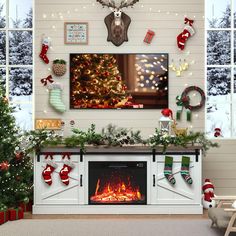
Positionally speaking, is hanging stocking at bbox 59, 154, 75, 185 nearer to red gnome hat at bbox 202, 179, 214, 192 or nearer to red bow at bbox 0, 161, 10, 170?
red bow at bbox 0, 161, 10, 170

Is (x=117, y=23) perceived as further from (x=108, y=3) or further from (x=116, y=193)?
(x=116, y=193)

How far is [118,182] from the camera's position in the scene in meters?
8.70

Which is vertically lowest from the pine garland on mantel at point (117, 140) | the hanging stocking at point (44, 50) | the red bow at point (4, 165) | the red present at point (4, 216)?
the red present at point (4, 216)

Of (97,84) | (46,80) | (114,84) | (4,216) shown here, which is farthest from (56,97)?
(4,216)

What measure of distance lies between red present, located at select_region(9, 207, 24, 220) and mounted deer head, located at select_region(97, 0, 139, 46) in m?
2.98

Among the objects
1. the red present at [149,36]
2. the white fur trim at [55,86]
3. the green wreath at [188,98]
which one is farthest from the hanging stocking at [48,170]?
the red present at [149,36]

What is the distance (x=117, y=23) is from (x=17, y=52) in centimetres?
166

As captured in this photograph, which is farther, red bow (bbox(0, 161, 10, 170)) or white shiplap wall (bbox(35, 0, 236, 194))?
white shiplap wall (bbox(35, 0, 236, 194))

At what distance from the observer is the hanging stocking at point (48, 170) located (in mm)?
8539

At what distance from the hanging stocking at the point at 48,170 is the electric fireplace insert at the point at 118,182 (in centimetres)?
53

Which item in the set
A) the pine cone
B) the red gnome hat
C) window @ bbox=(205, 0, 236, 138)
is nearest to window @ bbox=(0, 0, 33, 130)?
the pine cone

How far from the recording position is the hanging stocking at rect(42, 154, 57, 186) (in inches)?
336

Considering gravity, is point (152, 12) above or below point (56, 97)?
above

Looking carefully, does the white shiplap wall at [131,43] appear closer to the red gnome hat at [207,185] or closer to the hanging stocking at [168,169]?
the red gnome hat at [207,185]
